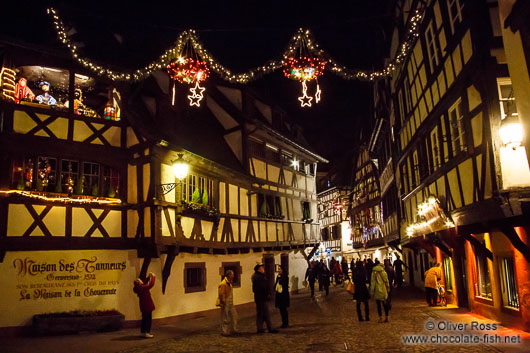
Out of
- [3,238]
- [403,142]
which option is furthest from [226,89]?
[3,238]

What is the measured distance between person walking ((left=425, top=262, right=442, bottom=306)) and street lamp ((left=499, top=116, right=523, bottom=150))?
7.49 m

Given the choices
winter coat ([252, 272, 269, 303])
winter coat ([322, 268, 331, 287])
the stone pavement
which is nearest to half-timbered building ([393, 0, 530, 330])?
the stone pavement

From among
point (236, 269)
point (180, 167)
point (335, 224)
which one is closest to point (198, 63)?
point (180, 167)

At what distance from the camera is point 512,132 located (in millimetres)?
9789

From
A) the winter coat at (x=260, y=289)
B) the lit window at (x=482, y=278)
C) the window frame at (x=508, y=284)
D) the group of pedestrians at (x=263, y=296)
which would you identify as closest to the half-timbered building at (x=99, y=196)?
the group of pedestrians at (x=263, y=296)

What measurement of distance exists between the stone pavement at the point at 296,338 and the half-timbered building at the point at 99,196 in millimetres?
1491

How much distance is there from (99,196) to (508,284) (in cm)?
1171

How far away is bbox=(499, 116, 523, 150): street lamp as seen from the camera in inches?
384

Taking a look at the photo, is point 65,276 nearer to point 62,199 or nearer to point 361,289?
point 62,199

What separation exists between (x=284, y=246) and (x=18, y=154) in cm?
1478

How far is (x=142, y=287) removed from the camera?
12125mm

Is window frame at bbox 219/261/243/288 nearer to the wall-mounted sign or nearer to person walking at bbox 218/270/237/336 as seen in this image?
the wall-mounted sign

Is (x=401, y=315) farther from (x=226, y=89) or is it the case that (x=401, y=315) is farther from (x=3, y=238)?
(x=226, y=89)

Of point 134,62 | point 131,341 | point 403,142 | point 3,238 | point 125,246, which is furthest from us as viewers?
point 403,142
